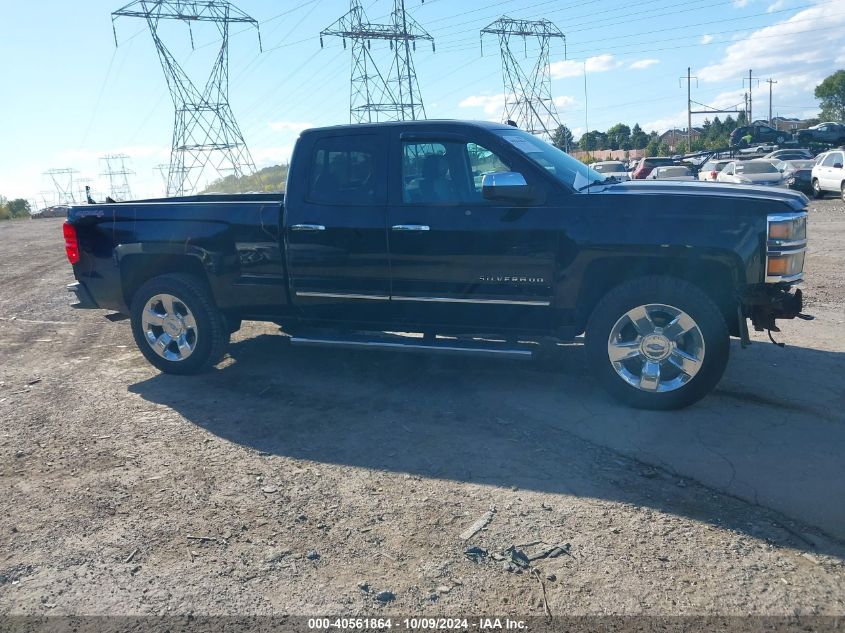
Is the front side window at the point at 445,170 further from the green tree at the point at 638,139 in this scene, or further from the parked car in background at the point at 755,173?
the green tree at the point at 638,139

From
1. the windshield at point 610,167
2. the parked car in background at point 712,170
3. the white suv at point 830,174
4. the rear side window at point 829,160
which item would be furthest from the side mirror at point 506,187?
the windshield at point 610,167

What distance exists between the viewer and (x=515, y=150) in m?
5.46

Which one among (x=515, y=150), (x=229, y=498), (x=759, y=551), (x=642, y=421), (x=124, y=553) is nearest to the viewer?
(x=759, y=551)

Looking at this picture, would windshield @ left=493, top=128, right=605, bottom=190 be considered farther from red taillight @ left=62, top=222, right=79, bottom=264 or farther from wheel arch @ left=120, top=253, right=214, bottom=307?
red taillight @ left=62, top=222, right=79, bottom=264

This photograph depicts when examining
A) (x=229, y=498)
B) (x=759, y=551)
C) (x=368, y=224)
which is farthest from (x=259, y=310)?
(x=759, y=551)

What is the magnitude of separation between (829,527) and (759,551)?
464 mm

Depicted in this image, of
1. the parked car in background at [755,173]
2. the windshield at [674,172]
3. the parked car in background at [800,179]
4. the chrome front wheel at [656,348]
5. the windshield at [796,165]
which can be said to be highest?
the chrome front wheel at [656,348]

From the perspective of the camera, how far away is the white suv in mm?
22719

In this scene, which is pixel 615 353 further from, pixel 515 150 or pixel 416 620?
pixel 416 620

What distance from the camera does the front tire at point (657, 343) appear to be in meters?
4.91

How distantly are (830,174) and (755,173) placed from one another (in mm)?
2180

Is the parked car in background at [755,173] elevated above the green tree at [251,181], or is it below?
below

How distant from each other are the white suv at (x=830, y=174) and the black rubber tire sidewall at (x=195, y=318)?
21.5 metres

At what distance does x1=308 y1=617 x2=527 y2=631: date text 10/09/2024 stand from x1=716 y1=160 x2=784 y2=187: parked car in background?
23188 millimetres
